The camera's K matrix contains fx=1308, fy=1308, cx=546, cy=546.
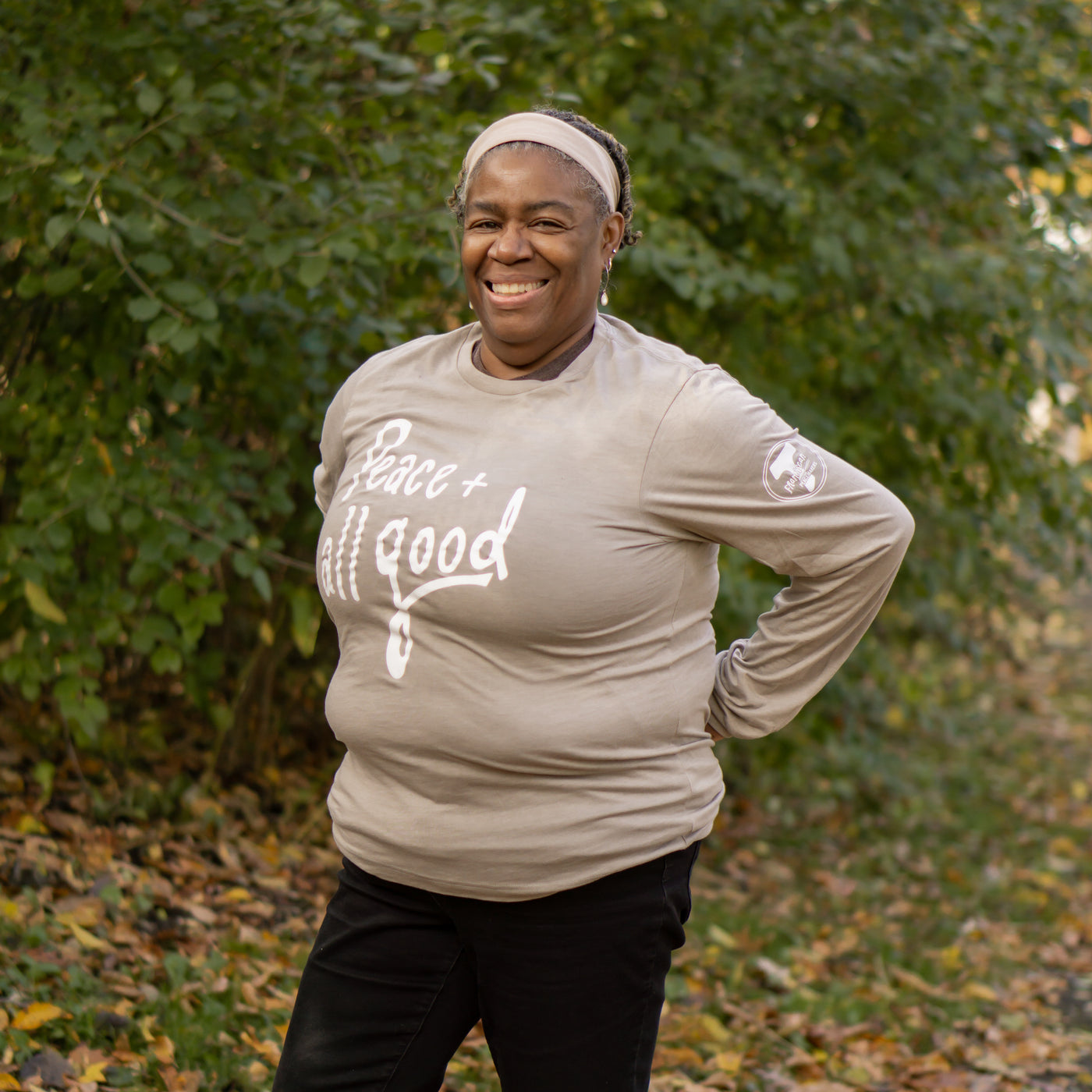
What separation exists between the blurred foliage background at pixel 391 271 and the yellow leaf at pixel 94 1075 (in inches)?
40.2

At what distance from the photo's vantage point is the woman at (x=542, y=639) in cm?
199

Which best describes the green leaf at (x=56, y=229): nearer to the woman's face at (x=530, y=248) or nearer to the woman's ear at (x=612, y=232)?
the woman's face at (x=530, y=248)

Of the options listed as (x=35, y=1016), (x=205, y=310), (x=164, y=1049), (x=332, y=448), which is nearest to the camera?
(x=332, y=448)

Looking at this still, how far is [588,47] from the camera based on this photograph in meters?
5.05

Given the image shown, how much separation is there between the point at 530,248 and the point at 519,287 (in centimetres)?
7

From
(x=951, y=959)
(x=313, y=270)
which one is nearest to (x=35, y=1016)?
(x=313, y=270)

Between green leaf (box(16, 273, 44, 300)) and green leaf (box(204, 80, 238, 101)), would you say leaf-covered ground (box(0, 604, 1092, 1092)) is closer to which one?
green leaf (box(16, 273, 44, 300))

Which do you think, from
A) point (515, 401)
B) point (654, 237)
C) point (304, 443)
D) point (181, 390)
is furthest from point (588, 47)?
point (515, 401)

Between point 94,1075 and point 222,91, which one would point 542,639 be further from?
point 222,91

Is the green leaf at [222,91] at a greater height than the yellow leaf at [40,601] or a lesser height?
greater

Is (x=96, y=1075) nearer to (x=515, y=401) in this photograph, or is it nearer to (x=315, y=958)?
(x=315, y=958)

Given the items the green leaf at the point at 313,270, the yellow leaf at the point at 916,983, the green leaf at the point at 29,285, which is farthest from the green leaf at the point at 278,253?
the yellow leaf at the point at 916,983

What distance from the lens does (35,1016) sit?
10.6ft

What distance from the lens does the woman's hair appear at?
2121 mm
